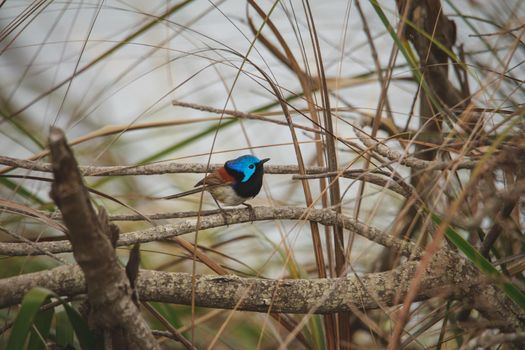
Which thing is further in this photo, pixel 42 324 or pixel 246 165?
pixel 246 165

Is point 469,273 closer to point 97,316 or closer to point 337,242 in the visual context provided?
point 337,242

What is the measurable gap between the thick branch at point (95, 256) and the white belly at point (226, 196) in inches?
69.3

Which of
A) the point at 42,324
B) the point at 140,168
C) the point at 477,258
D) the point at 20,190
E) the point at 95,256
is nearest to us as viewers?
the point at 95,256

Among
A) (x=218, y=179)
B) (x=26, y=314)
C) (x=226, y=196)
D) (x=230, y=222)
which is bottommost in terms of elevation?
(x=26, y=314)

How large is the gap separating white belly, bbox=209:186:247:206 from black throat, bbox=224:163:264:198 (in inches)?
1.2

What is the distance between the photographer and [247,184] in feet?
11.8

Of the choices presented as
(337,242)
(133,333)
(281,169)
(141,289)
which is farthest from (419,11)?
(133,333)

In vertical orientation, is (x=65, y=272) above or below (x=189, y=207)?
below

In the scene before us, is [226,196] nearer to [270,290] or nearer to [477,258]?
[270,290]

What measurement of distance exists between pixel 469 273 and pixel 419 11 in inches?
57.7

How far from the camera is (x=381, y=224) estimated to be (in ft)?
12.6

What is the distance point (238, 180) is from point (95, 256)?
6.66ft

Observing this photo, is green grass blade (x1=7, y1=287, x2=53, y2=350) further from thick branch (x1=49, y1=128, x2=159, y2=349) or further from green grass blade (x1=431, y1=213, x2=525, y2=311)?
green grass blade (x1=431, y1=213, x2=525, y2=311)

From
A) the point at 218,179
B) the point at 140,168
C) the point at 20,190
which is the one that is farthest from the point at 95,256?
the point at 218,179
